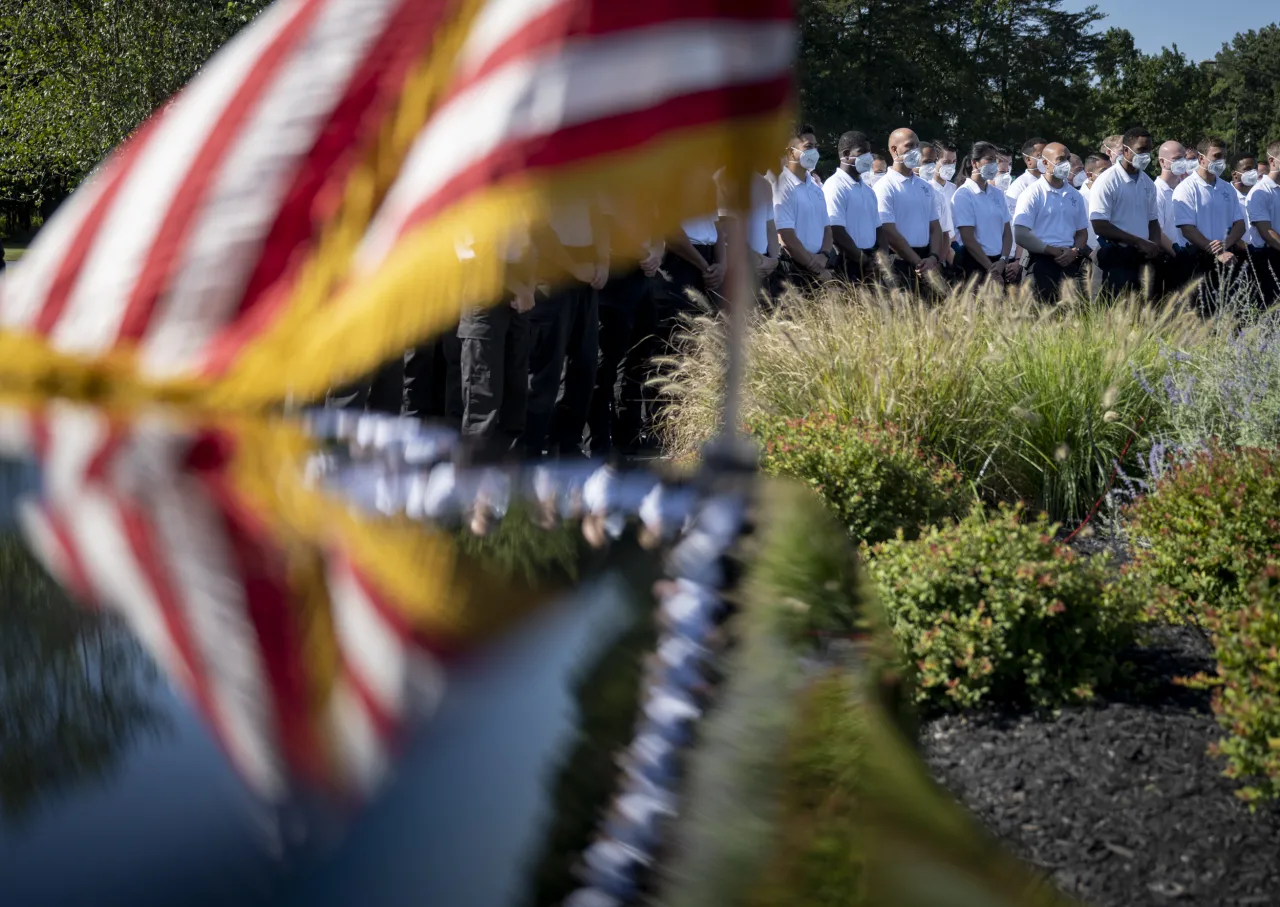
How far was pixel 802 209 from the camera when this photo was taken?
36.0 ft

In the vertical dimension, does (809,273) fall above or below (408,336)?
above

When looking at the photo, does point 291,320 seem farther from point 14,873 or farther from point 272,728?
point 14,873

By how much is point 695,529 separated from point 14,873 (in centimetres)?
86

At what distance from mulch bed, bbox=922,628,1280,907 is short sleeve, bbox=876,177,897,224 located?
8.81 m

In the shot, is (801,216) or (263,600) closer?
(263,600)

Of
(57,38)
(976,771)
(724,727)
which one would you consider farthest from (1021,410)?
(57,38)

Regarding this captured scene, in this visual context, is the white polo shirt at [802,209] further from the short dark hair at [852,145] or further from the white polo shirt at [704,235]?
the short dark hair at [852,145]

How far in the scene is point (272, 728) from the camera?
1.00 m

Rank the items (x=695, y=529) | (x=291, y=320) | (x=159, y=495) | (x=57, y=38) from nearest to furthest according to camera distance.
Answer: (x=695, y=529)
(x=159, y=495)
(x=291, y=320)
(x=57, y=38)

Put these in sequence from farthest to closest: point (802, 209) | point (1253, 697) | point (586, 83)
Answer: point (802, 209) → point (1253, 697) → point (586, 83)

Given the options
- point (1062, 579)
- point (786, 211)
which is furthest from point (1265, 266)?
point (1062, 579)

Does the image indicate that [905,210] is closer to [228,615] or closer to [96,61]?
[228,615]

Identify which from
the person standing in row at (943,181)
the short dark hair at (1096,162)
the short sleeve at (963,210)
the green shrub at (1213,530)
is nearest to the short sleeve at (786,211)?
the person standing in row at (943,181)

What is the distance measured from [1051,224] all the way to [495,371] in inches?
279
